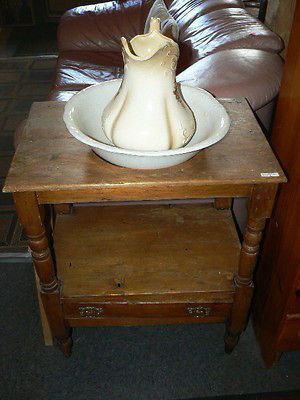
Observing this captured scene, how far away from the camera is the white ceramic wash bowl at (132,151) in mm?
784

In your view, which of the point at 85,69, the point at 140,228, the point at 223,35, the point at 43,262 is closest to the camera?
the point at 43,262

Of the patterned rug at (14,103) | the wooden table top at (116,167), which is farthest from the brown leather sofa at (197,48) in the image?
the patterned rug at (14,103)

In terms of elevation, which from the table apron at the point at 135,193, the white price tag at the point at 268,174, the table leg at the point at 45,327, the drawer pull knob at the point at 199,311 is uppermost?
the white price tag at the point at 268,174

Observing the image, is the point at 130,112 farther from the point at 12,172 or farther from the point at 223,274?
the point at 223,274

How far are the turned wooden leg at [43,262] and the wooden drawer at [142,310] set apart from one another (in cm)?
4

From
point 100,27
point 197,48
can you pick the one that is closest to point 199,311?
point 197,48

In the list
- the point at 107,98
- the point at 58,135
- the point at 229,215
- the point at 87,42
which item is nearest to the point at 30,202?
the point at 58,135

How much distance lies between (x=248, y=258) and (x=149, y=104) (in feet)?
1.50

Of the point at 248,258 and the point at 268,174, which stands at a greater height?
the point at 268,174

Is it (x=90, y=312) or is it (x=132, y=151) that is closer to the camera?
(x=132, y=151)

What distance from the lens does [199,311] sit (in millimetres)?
1113

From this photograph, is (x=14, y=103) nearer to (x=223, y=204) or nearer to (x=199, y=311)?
(x=223, y=204)

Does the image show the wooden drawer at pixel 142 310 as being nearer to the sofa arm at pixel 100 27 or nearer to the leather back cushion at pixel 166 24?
the leather back cushion at pixel 166 24

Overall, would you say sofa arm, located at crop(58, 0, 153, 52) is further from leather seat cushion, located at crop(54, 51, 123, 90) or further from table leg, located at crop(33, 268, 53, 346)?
table leg, located at crop(33, 268, 53, 346)
